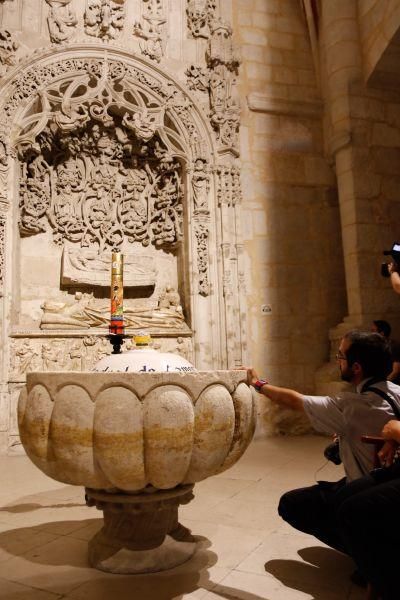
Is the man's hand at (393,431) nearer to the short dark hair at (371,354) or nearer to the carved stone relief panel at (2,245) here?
the short dark hair at (371,354)

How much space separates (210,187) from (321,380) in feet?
9.56

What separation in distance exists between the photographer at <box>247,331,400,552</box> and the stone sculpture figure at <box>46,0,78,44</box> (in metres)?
5.89

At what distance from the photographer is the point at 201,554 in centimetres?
225

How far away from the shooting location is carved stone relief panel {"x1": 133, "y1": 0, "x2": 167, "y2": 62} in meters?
6.43

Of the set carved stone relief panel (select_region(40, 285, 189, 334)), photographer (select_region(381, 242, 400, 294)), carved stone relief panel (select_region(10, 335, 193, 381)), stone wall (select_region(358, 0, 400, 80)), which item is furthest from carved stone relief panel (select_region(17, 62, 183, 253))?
photographer (select_region(381, 242, 400, 294))

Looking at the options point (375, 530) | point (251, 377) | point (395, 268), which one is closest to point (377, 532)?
point (375, 530)

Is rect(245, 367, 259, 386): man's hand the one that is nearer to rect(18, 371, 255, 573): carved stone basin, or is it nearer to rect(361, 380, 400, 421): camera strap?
rect(18, 371, 255, 573): carved stone basin

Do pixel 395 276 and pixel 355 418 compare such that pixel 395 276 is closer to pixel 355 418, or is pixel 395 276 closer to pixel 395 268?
pixel 395 268

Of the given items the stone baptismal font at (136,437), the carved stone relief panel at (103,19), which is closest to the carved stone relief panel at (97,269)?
the carved stone relief panel at (103,19)

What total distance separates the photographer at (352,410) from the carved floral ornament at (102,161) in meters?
4.77

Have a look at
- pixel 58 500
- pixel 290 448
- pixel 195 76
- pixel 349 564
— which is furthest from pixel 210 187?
pixel 349 564

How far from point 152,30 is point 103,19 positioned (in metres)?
0.66

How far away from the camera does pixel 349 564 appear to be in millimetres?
2113

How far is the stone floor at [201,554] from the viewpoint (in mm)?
1893
